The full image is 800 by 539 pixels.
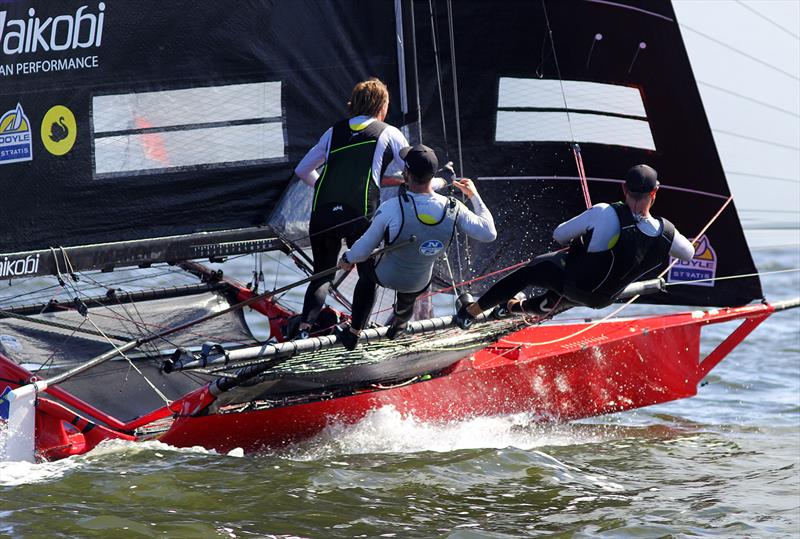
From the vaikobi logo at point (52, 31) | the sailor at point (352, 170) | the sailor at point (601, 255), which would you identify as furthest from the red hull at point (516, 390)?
the vaikobi logo at point (52, 31)

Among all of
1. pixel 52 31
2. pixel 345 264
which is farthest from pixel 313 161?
pixel 52 31

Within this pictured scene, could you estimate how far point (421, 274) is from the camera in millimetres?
5195

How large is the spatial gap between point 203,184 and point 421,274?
1.40 m

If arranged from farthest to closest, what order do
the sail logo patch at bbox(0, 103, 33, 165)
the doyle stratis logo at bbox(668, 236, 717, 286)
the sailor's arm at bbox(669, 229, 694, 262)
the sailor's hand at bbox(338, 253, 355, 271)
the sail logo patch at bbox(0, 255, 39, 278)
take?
the doyle stratis logo at bbox(668, 236, 717, 286) < the sail logo patch at bbox(0, 103, 33, 165) < the sail logo patch at bbox(0, 255, 39, 278) < the sailor's arm at bbox(669, 229, 694, 262) < the sailor's hand at bbox(338, 253, 355, 271)

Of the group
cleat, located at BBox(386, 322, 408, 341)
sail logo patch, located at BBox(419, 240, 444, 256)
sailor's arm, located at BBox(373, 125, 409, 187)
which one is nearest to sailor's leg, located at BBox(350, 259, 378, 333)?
cleat, located at BBox(386, 322, 408, 341)

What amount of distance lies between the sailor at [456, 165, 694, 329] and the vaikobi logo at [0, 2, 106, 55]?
7.11 ft

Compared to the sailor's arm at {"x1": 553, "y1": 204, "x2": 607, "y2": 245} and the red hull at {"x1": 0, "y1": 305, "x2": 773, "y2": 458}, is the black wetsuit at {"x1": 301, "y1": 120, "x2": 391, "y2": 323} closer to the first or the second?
the red hull at {"x1": 0, "y1": 305, "x2": 773, "y2": 458}

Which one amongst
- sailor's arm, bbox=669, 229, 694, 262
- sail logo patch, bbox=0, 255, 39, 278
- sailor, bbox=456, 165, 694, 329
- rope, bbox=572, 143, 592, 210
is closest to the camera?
sailor, bbox=456, 165, 694, 329

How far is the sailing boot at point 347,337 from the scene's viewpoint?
508cm

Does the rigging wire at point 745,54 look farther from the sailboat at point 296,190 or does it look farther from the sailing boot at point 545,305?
the sailing boot at point 545,305

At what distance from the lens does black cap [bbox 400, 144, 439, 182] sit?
492 centimetres

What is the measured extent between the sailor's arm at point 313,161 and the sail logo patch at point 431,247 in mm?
826

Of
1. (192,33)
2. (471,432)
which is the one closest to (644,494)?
(471,432)

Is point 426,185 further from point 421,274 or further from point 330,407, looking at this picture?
point 330,407
